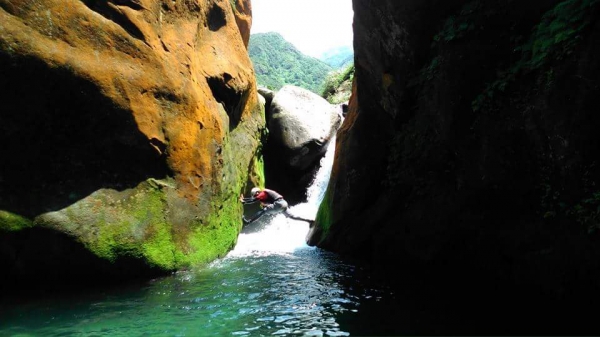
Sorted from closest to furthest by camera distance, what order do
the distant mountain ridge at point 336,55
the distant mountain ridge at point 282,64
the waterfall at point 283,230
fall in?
1. the waterfall at point 283,230
2. the distant mountain ridge at point 282,64
3. the distant mountain ridge at point 336,55

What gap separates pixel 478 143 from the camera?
6953 millimetres

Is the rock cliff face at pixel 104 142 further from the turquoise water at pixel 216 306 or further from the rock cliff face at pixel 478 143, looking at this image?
the rock cliff face at pixel 478 143

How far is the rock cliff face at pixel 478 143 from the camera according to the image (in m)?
5.36

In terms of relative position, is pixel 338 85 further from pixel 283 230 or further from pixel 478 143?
pixel 478 143

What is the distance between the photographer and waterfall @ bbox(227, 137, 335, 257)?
39.7 feet

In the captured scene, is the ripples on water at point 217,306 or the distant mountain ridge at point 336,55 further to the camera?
the distant mountain ridge at point 336,55

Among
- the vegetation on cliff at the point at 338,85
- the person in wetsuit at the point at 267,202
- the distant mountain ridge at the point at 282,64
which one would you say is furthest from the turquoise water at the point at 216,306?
the distant mountain ridge at the point at 282,64

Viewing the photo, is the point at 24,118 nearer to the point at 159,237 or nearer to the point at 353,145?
Result: the point at 159,237

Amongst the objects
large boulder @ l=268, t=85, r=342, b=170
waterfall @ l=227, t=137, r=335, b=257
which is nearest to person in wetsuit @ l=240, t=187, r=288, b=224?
waterfall @ l=227, t=137, r=335, b=257

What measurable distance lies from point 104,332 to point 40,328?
0.93 m

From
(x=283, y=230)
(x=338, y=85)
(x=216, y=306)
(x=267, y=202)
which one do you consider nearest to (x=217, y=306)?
(x=216, y=306)

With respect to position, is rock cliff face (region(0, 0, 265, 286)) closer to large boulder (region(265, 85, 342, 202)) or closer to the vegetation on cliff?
large boulder (region(265, 85, 342, 202))

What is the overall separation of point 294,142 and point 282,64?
91143 millimetres

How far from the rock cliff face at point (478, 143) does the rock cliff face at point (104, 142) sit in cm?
→ 420
